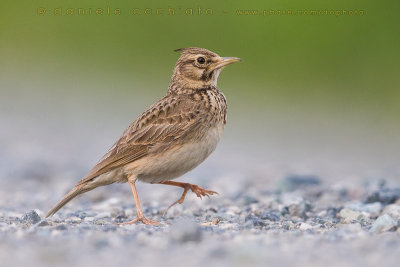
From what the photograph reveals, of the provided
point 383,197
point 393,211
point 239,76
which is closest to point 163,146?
point 393,211

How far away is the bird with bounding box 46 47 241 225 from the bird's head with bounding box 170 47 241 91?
12.4 inches

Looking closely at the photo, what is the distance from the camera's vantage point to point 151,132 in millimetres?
8125

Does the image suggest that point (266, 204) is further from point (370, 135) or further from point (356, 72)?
point (356, 72)

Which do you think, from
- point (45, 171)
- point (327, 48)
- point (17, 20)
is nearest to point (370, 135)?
point (327, 48)

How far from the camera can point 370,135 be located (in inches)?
803

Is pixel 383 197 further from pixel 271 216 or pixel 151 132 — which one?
pixel 151 132

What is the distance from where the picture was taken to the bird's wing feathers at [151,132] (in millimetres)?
7977

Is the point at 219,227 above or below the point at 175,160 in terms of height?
below

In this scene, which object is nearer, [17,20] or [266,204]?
[266,204]

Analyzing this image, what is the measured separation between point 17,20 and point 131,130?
937 inches

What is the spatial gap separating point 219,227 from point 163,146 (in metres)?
1.26

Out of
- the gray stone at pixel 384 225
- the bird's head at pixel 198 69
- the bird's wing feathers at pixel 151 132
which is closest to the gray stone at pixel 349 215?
the gray stone at pixel 384 225

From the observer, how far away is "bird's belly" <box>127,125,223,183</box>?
7.84m

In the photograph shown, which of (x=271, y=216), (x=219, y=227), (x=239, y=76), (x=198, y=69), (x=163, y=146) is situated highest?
(x=239, y=76)
